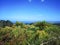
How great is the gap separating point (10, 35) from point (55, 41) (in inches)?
45.8

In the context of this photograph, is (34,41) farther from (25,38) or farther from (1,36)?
(1,36)

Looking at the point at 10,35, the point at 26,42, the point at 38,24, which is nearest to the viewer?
the point at 26,42

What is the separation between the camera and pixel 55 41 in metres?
4.08

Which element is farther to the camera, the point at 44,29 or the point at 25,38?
the point at 44,29

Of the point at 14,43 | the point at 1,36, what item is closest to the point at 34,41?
the point at 14,43

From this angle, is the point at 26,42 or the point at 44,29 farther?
the point at 44,29

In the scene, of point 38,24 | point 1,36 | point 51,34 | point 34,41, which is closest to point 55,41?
point 51,34

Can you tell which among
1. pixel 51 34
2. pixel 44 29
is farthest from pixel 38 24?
pixel 51 34

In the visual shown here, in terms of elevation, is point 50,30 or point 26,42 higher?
point 50,30

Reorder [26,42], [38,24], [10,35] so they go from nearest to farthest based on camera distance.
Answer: [26,42] < [10,35] < [38,24]

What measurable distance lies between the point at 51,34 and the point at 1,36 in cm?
132

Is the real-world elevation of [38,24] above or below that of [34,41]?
above

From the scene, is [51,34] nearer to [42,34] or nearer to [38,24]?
[42,34]

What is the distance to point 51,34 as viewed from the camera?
4.21 meters
